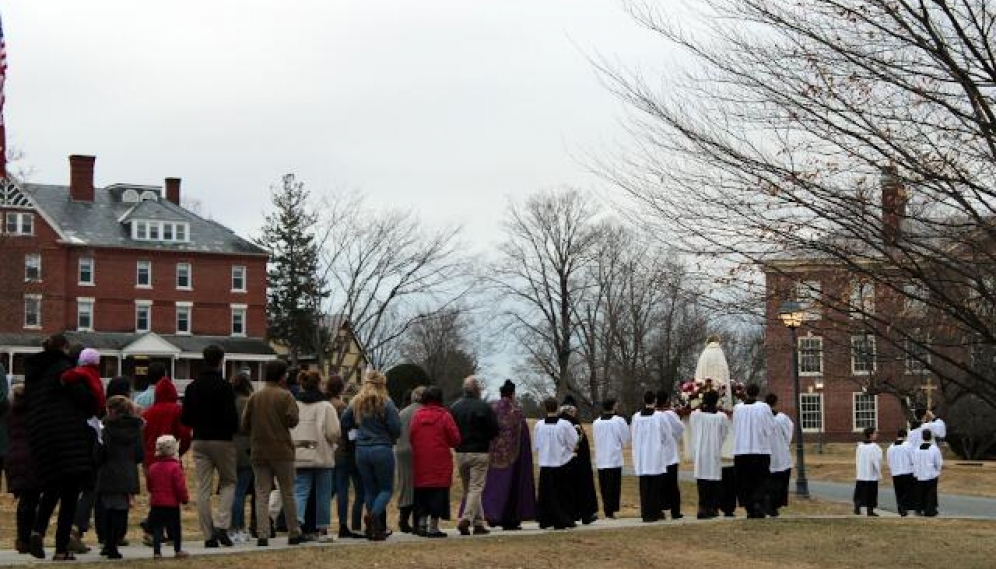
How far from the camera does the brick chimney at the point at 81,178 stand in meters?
79.5

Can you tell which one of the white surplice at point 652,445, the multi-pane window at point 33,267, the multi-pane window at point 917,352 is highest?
the multi-pane window at point 33,267

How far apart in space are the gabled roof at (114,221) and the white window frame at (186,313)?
3039 millimetres

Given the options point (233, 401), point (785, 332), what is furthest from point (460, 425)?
point (785, 332)

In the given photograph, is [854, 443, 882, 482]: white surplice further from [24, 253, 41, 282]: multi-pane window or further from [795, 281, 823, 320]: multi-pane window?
[24, 253, 41, 282]: multi-pane window

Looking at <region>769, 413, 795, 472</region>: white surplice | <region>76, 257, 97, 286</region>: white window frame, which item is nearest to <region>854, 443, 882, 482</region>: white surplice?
<region>769, 413, 795, 472</region>: white surplice

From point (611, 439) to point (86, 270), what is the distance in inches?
2304

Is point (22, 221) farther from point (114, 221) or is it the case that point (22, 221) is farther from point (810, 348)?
point (810, 348)

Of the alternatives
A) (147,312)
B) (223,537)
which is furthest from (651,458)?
(147,312)

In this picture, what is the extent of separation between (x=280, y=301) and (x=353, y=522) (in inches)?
2303

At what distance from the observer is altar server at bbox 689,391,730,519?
71.9 ft

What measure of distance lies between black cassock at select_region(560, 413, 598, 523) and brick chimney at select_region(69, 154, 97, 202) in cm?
6373

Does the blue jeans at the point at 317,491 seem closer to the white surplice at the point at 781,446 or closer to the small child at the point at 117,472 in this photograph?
the small child at the point at 117,472

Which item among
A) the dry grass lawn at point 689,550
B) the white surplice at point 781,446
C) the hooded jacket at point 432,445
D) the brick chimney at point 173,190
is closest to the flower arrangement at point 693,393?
the white surplice at point 781,446

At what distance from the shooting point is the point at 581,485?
20594 mm
